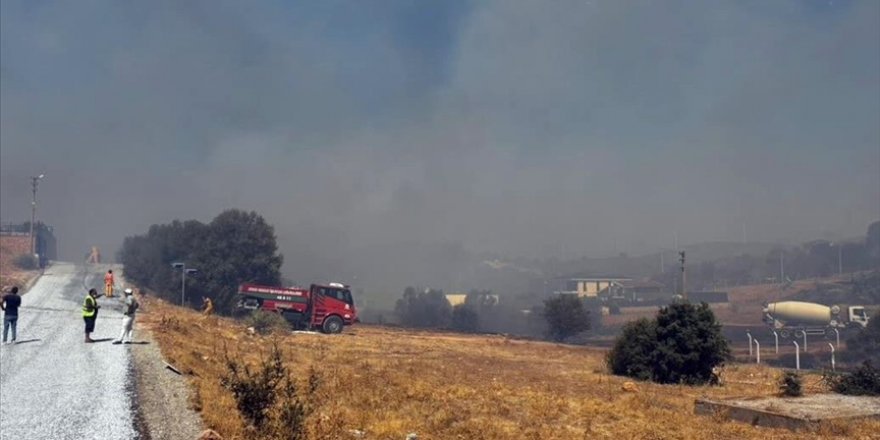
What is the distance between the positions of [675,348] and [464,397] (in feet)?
43.2

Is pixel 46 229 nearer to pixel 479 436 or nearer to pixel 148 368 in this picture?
pixel 148 368

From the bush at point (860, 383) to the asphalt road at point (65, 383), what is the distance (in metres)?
21.2

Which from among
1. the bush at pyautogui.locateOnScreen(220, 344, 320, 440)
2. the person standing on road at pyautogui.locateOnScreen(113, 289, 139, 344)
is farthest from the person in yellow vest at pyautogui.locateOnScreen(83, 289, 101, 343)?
the bush at pyautogui.locateOnScreen(220, 344, 320, 440)

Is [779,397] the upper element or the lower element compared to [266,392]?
lower

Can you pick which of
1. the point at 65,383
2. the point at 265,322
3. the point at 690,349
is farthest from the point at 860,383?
the point at 265,322

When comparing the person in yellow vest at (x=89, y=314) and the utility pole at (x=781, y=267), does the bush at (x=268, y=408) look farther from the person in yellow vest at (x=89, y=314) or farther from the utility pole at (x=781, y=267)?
the utility pole at (x=781, y=267)

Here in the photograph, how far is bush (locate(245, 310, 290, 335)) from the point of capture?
40966mm

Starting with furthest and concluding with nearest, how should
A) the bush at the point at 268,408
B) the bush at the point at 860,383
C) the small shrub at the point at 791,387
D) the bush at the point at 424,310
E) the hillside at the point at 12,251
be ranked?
the bush at the point at 424,310, the hillside at the point at 12,251, the bush at the point at 860,383, the small shrub at the point at 791,387, the bush at the point at 268,408

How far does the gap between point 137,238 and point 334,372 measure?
2663 inches

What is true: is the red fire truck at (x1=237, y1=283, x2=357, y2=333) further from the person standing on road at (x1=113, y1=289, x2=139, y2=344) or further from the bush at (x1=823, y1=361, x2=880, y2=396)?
the bush at (x1=823, y1=361, x2=880, y2=396)

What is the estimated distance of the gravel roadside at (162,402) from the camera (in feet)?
42.0

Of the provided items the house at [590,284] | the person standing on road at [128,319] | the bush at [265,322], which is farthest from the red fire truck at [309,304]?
the house at [590,284]

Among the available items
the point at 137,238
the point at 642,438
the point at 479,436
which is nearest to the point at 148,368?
the point at 479,436

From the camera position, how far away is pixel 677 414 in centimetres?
1828
